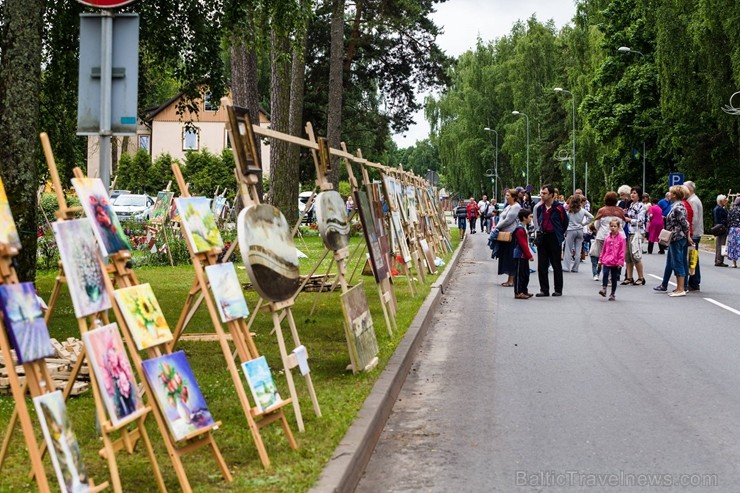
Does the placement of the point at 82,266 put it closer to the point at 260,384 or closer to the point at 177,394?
the point at 177,394

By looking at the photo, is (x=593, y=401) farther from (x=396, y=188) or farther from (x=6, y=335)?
(x=396, y=188)

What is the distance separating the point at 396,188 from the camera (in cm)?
1869

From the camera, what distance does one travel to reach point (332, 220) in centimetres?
1008

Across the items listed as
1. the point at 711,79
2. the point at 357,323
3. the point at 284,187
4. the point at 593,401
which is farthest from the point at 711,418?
the point at 711,79

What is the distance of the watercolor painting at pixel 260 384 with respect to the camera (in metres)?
6.73

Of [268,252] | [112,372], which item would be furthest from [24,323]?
[268,252]

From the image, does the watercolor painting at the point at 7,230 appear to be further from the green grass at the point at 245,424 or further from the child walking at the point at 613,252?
the child walking at the point at 613,252

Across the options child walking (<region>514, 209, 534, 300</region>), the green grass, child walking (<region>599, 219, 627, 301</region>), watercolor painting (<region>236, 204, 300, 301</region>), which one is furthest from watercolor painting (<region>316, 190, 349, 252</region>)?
child walking (<region>514, 209, 534, 300</region>)

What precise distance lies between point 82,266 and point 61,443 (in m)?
1.16

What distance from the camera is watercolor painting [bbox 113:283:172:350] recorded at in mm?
5781

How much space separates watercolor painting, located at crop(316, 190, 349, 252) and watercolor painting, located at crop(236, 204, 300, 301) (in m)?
1.95

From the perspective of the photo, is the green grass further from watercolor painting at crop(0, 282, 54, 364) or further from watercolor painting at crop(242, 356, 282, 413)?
watercolor painting at crop(0, 282, 54, 364)

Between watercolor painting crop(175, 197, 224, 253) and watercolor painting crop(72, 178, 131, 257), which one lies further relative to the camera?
watercolor painting crop(175, 197, 224, 253)

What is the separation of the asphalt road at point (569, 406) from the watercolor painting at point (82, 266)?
6.48 feet
